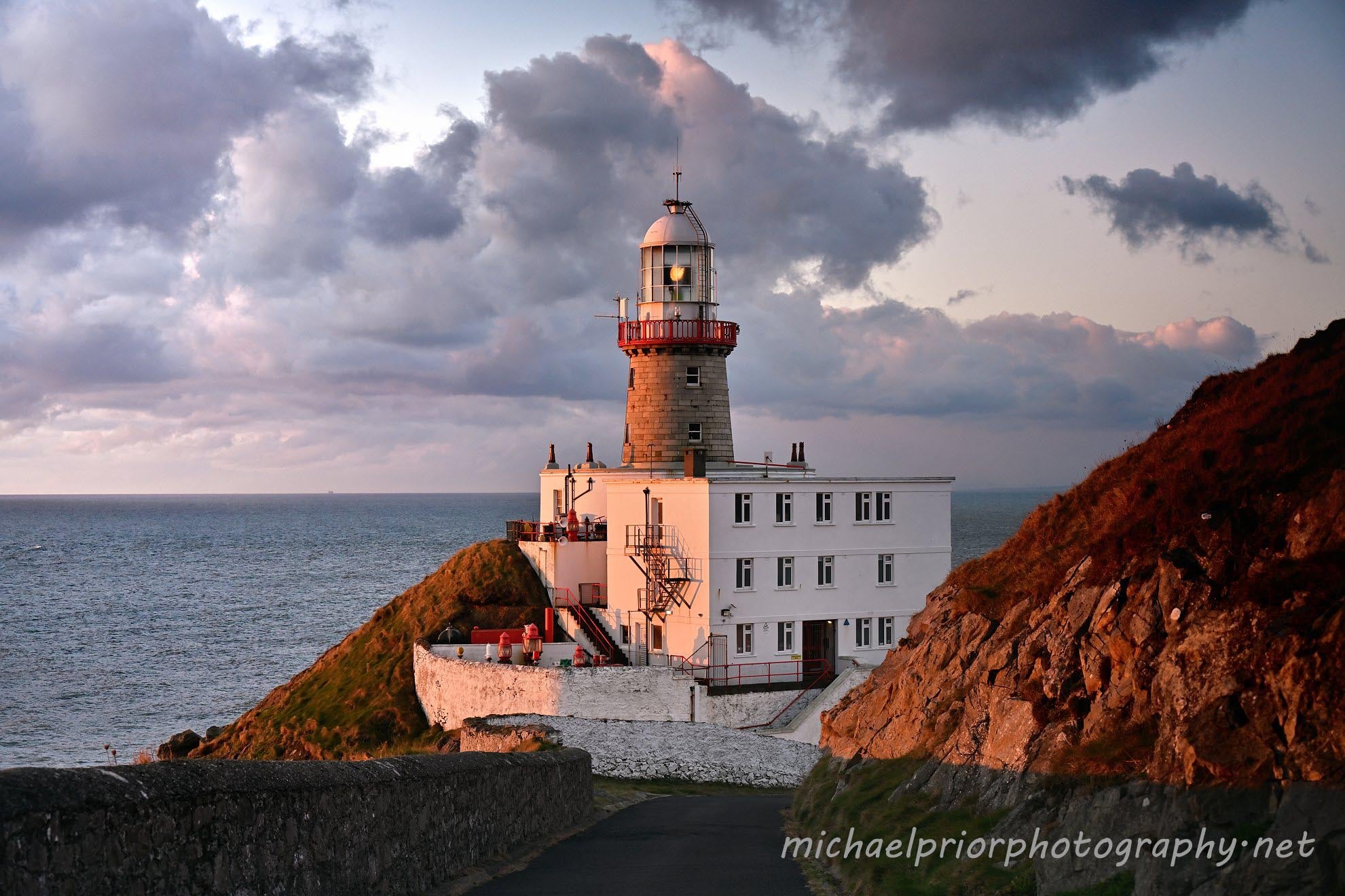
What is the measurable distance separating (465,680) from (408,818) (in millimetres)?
28516

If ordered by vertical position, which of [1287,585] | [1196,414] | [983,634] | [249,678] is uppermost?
[1196,414]

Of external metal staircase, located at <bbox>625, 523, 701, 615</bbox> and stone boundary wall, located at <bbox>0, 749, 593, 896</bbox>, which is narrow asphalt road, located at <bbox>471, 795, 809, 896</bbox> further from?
external metal staircase, located at <bbox>625, 523, 701, 615</bbox>

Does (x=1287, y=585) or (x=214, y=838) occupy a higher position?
(x=1287, y=585)

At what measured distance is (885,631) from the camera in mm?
42906

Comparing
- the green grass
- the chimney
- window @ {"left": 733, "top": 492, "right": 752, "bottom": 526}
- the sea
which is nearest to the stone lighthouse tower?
the chimney

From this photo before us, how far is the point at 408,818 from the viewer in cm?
1420

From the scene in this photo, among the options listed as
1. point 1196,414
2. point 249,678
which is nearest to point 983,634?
point 1196,414

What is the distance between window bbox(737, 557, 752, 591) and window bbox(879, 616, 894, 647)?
4982mm

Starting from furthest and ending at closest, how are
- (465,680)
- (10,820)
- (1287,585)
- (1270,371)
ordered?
(465,680)
(1270,371)
(1287,585)
(10,820)

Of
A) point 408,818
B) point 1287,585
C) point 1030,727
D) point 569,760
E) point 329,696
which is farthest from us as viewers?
point 329,696

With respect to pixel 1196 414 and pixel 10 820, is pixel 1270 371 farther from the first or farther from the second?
pixel 10 820

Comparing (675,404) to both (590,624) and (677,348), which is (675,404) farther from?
(590,624)

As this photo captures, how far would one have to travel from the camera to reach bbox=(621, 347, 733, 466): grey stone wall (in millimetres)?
48656

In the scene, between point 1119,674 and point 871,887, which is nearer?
point 1119,674
